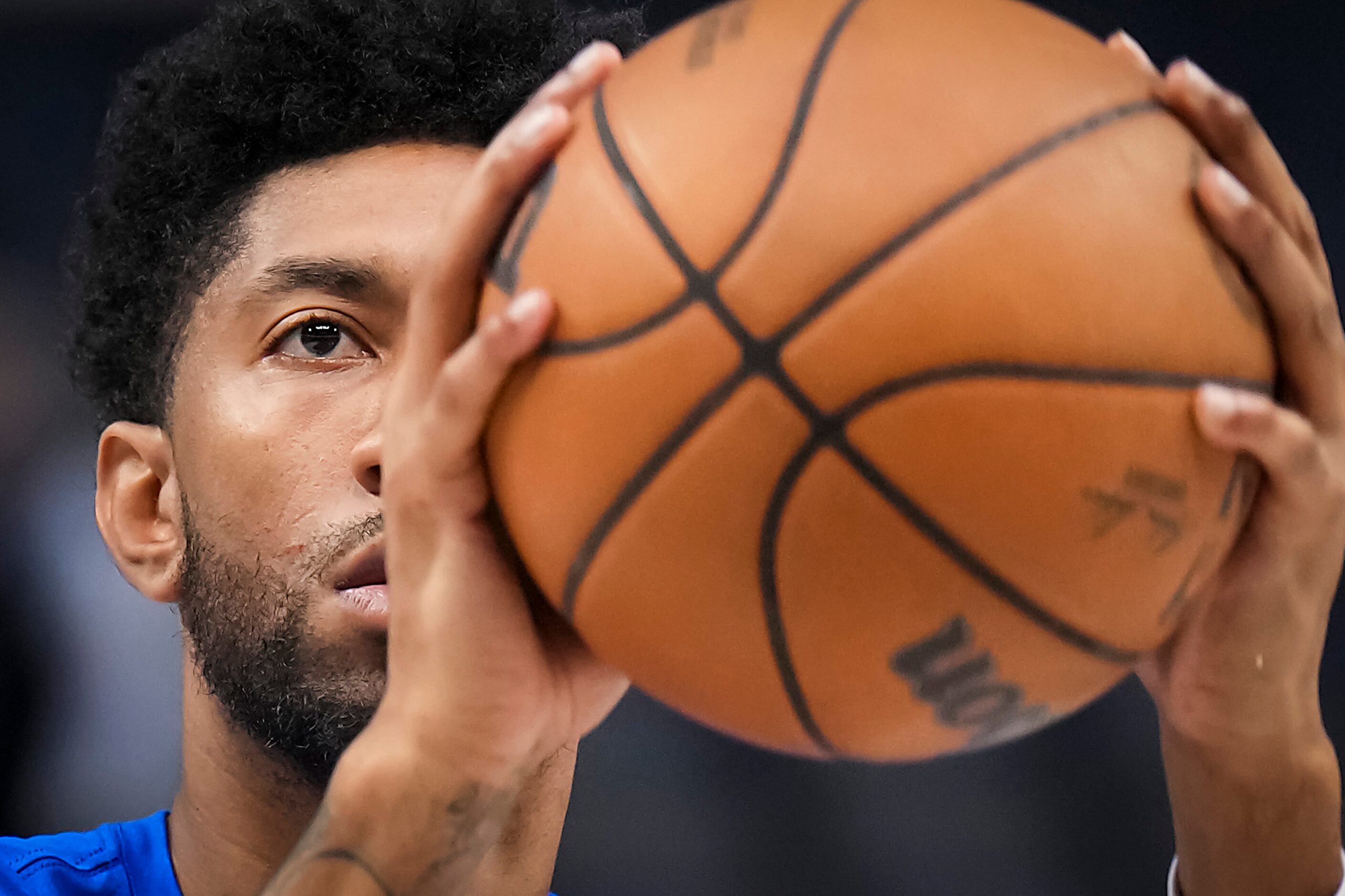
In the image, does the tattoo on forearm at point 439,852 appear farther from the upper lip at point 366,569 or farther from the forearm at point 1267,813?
the forearm at point 1267,813

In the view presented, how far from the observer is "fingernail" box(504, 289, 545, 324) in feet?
3.06

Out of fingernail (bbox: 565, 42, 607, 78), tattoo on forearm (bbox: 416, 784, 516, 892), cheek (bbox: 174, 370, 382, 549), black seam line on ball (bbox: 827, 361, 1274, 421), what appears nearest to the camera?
black seam line on ball (bbox: 827, 361, 1274, 421)

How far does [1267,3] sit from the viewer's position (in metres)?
3.01

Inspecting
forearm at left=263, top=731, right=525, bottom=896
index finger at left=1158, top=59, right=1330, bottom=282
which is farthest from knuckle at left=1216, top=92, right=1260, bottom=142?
forearm at left=263, top=731, right=525, bottom=896

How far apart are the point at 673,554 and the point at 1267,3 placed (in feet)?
9.52

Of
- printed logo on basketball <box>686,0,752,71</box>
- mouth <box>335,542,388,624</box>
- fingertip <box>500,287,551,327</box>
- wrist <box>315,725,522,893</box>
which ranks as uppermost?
printed logo on basketball <box>686,0,752,71</box>

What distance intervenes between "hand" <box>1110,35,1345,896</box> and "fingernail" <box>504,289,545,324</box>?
0.53 metres

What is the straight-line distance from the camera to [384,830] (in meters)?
1.17

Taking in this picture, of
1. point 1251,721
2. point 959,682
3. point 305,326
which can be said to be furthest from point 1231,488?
point 305,326

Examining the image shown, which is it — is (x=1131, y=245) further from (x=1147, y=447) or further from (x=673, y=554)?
(x=673, y=554)

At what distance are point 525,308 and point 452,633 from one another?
361 millimetres

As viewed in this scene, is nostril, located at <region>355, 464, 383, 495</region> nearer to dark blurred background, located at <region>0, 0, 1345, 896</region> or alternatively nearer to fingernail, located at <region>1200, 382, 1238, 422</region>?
fingernail, located at <region>1200, 382, 1238, 422</region>

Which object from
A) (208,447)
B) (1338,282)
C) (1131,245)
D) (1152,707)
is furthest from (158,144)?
(1338,282)

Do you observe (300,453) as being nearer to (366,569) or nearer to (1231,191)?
(366,569)
